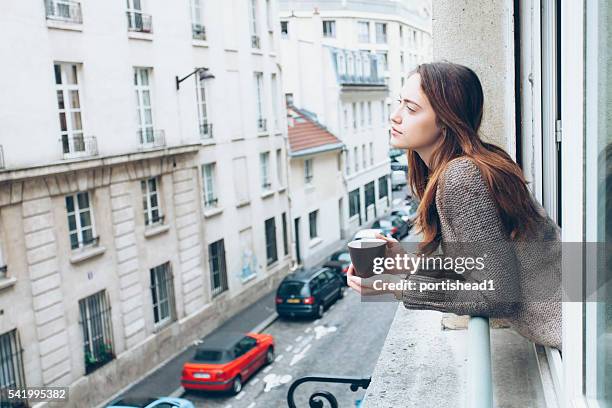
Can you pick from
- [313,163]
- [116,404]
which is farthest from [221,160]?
[116,404]

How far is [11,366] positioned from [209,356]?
3.22 m

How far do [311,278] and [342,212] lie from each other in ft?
33.2

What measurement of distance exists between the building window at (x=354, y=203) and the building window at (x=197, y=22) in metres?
11.6

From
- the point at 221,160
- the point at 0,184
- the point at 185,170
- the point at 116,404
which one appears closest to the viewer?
the point at 0,184

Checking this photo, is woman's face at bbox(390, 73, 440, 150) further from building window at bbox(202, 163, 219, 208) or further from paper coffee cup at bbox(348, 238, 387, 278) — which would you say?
building window at bbox(202, 163, 219, 208)

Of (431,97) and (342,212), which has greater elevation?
(431,97)

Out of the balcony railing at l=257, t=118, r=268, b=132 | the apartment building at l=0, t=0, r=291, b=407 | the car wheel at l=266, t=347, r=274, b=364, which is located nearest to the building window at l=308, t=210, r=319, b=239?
the apartment building at l=0, t=0, r=291, b=407

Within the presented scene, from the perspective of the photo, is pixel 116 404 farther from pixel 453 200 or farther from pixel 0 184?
pixel 453 200

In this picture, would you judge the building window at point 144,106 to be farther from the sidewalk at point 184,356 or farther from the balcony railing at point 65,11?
the sidewalk at point 184,356

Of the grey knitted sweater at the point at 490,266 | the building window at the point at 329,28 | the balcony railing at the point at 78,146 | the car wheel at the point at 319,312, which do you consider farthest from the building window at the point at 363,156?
the grey knitted sweater at the point at 490,266

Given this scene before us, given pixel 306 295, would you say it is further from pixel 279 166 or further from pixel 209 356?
A: pixel 279 166

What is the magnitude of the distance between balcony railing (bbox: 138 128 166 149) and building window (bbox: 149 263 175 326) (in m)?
2.38

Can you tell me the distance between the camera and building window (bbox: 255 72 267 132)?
1906 centimetres

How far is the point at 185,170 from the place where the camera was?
15.1m
